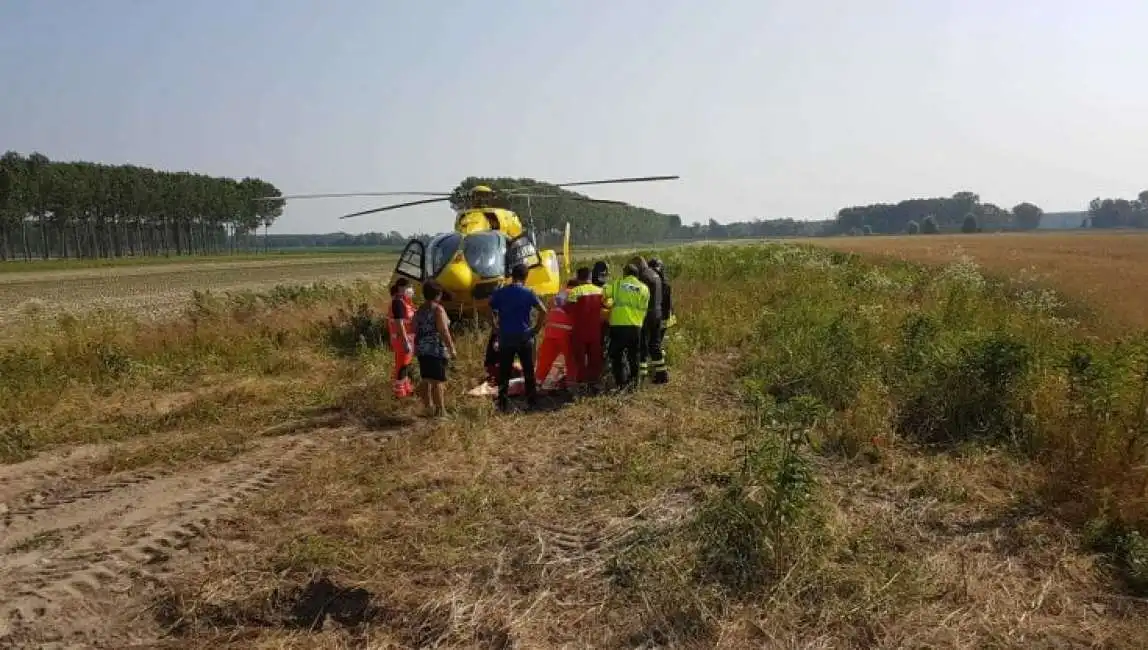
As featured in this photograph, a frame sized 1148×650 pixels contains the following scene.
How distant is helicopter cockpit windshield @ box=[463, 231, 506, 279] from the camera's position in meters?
10.8

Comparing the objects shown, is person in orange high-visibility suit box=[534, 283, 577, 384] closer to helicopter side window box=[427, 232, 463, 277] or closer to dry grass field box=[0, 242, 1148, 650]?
dry grass field box=[0, 242, 1148, 650]

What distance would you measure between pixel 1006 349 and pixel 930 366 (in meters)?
0.75

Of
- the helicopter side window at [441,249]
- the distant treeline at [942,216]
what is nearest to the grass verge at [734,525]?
the helicopter side window at [441,249]

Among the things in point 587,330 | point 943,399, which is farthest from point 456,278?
point 943,399

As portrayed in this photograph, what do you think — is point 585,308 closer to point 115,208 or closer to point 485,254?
point 485,254

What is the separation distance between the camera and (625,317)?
7.89 m

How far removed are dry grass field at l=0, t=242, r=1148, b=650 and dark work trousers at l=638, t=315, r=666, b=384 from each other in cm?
50

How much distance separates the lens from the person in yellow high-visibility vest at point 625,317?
25.8 feet

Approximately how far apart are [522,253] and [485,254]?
3.10 ft

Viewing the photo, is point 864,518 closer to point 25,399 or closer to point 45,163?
point 25,399

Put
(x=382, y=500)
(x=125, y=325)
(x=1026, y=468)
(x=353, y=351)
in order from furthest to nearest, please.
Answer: (x=125, y=325) → (x=353, y=351) → (x=1026, y=468) → (x=382, y=500)

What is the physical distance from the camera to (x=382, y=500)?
5.07 metres

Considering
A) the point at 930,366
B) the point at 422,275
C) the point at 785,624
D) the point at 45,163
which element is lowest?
the point at 785,624

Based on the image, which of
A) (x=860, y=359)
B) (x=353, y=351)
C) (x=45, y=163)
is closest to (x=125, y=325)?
(x=353, y=351)
